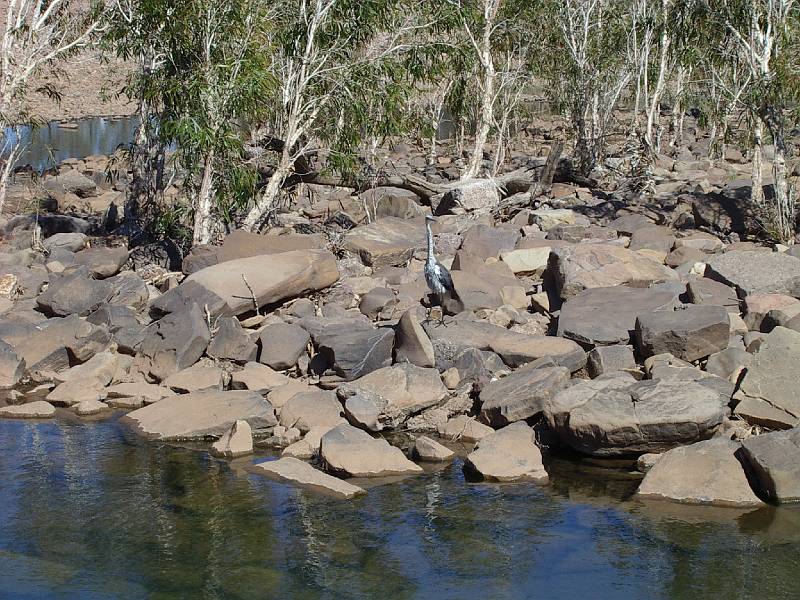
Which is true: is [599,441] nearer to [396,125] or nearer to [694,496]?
[694,496]

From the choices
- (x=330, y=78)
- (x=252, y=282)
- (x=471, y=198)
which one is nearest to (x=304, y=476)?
(x=252, y=282)

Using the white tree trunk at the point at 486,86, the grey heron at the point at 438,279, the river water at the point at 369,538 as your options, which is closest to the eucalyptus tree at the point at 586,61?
the white tree trunk at the point at 486,86

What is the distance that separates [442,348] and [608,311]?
6.14 ft

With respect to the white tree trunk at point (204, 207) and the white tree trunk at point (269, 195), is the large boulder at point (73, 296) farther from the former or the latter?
the white tree trunk at point (269, 195)

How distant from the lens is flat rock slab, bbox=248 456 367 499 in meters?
7.57

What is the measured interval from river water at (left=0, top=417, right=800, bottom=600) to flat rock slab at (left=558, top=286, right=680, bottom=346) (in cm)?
220

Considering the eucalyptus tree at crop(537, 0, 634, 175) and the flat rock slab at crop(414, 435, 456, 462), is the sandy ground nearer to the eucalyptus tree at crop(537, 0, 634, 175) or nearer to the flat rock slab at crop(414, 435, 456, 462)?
the eucalyptus tree at crop(537, 0, 634, 175)

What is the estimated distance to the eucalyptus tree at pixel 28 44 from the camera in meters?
15.0

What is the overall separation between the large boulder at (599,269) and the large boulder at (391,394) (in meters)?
2.55

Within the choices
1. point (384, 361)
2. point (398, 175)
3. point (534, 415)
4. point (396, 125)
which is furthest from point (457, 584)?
point (398, 175)

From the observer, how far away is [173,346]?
10.5 m

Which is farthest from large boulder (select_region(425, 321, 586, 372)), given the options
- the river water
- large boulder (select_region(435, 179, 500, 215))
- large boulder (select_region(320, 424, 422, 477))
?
large boulder (select_region(435, 179, 500, 215))

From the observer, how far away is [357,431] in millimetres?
8375

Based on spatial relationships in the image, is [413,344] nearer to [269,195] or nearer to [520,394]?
[520,394]
